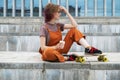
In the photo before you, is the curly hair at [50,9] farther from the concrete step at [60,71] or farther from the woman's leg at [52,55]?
the concrete step at [60,71]

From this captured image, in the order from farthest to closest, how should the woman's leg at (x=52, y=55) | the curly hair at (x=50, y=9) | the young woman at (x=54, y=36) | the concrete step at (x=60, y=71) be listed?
the curly hair at (x=50, y=9), the young woman at (x=54, y=36), the woman's leg at (x=52, y=55), the concrete step at (x=60, y=71)

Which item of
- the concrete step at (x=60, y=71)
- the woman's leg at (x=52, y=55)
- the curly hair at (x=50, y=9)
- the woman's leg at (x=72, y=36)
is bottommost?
the concrete step at (x=60, y=71)

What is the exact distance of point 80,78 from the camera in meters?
5.84

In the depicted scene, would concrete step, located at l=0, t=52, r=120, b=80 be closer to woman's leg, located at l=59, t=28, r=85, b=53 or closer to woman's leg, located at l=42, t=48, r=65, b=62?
woman's leg, located at l=42, t=48, r=65, b=62

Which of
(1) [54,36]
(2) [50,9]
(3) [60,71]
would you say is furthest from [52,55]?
(2) [50,9]

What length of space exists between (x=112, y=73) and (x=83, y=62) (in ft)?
1.77

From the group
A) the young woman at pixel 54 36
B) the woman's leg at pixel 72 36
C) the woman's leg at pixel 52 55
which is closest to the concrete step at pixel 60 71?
the woman's leg at pixel 52 55

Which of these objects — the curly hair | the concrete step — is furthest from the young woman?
the concrete step

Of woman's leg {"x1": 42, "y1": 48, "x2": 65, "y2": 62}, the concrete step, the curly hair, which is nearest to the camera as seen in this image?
the concrete step

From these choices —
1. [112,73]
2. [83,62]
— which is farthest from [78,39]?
[112,73]

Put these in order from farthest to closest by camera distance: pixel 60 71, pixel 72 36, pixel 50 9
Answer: pixel 72 36
pixel 50 9
pixel 60 71

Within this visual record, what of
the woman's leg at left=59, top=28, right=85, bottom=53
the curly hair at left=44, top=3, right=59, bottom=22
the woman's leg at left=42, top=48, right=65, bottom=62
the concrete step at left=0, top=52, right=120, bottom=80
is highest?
the curly hair at left=44, top=3, right=59, bottom=22

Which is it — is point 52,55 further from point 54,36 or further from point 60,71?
point 54,36

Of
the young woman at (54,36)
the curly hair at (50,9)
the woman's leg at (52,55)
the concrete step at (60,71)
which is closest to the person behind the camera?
the concrete step at (60,71)
